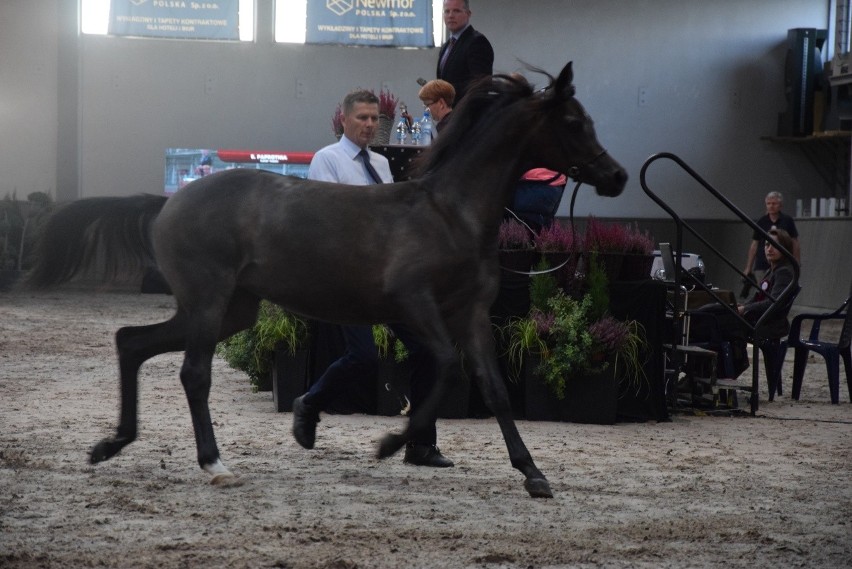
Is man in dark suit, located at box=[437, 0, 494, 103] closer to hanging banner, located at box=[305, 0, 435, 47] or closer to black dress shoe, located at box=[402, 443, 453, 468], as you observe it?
black dress shoe, located at box=[402, 443, 453, 468]

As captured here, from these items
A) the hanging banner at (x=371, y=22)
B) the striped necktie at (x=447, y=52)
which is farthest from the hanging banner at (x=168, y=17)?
the striped necktie at (x=447, y=52)

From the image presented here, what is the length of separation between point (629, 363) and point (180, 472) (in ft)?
10.7

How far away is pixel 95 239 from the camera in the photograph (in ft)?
17.8

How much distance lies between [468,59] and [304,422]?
2.87 metres

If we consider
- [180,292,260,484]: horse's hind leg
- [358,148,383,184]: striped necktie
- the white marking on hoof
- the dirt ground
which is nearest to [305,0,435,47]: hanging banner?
the dirt ground

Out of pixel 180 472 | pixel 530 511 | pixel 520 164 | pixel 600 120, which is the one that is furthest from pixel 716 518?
pixel 600 120

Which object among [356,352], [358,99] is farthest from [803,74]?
[356,352]

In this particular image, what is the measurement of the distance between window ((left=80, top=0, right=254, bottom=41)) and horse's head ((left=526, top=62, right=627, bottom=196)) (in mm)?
15848

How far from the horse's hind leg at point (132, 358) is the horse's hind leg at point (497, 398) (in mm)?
1346

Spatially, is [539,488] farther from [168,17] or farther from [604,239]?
[168,17]

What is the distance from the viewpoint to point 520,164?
201 inches

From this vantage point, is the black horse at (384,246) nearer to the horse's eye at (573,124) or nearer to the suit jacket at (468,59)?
the horse's eye at (573,124)

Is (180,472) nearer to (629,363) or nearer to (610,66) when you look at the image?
(629,363)

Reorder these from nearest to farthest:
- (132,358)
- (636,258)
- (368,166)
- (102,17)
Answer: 1. (132,358)
2. (368,166)
3. (636,258)
4. (102,17)
